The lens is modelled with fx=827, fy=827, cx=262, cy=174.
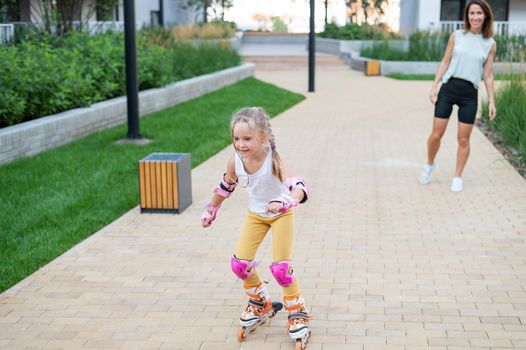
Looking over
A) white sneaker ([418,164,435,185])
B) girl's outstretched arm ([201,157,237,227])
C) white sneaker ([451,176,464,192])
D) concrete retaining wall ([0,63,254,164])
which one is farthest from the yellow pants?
concrete retaining wall ([0,63,254,164])

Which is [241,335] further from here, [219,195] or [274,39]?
[274,39]

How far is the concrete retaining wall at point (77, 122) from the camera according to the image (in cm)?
1038

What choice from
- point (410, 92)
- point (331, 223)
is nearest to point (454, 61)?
point (331, 223)

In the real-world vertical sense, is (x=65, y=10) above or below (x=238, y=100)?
above

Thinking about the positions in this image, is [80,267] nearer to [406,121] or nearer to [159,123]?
[159,123]

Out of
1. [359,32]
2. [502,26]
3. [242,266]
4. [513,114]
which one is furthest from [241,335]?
[359,32]

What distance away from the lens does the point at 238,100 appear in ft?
59.4

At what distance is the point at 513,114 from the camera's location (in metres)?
11.6

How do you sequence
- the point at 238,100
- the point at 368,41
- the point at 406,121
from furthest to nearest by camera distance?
the point at 368,41 < the point at 238,100 < the point at 406,121

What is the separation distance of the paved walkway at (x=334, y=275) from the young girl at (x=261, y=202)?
0.70 feet

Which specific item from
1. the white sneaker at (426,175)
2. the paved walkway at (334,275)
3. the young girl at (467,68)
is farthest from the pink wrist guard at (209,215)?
the white sneaker at (426,175)

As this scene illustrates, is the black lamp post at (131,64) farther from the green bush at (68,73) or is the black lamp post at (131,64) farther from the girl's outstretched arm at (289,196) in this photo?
the girl's outstretched arm at (289,196)

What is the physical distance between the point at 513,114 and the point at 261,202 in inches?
304

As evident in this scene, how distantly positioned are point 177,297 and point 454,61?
4492 mm
